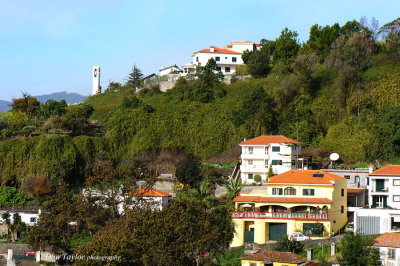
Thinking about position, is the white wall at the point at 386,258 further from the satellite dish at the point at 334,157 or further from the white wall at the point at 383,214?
the satellite dish at the point at 334,157

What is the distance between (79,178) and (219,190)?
1229cm

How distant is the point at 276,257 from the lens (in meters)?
35.6

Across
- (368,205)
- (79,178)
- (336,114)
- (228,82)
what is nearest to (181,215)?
(368,205)

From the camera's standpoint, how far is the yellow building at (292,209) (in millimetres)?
41469

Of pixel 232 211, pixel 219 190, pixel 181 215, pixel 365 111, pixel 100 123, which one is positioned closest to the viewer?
pixel 181 215

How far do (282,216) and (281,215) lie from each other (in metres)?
0.08

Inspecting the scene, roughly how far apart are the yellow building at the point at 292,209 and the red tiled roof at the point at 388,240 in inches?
210

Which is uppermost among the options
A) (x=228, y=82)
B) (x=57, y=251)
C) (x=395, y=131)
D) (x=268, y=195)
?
(x=228, y=82)

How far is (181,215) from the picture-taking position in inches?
1479

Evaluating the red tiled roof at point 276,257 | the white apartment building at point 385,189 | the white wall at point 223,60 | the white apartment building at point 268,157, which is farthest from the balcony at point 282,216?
the white wall at point 223,60

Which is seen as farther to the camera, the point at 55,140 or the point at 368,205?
the point at 55,140

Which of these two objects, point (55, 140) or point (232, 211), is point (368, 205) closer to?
point (232, 211)

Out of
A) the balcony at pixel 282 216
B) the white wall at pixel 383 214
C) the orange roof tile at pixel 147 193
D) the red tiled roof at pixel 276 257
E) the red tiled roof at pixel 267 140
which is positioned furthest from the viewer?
the red tiled roof at pixel 267 140

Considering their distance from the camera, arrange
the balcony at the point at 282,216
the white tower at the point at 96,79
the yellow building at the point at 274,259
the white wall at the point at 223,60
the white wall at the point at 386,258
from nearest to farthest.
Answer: the white wall at the point at 386,258 < the yellow building at the point at 274,259 < the balcony at the point at 282,216 < the white wall at the point at 223,60 < the white tower at the point at 96,79
